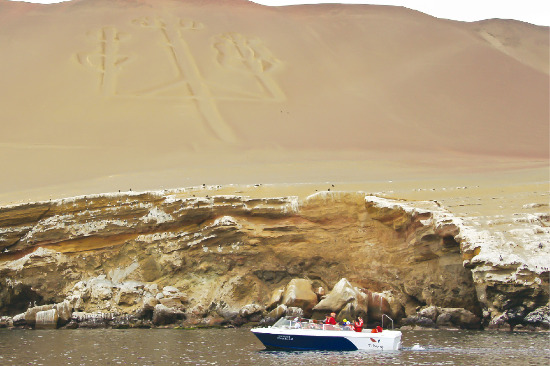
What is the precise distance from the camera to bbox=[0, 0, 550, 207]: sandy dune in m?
47.6

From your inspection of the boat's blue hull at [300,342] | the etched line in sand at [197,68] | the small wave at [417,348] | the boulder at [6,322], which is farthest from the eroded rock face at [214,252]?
the etched line in sand at [197,68]

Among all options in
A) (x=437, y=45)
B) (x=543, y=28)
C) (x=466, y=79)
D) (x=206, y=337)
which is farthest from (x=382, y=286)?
(x=543, y=28)

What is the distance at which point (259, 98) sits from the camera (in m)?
58.5

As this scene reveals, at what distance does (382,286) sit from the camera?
34.5 meters

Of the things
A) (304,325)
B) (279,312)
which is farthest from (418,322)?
(304,325)

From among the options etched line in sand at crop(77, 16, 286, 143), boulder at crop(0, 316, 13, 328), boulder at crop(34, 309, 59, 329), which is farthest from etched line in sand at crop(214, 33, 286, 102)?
boulder at crop(34, 309, 59, 329)

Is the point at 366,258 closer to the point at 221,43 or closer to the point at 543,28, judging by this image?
the point at 221,43

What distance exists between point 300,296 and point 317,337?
18.5 feet

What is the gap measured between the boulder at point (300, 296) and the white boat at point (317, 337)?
4.82 m

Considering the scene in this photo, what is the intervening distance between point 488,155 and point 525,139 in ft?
15.9

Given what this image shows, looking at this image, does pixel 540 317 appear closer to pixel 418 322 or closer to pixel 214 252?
pixel 418 322

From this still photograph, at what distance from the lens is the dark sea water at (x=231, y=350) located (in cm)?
2380

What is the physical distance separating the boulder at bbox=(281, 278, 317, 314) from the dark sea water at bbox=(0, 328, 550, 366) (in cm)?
231

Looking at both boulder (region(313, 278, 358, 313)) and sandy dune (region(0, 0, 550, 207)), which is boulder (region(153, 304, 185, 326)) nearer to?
boulder (region(313, 278, 358, 313))
